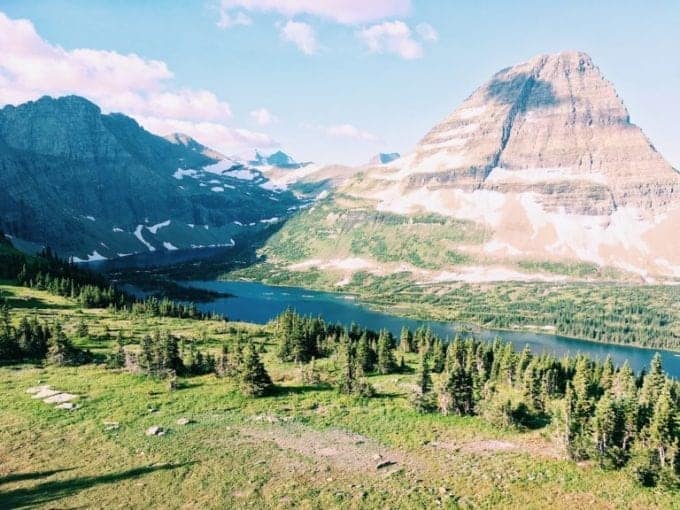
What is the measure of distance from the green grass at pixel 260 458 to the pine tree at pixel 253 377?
6.81ft

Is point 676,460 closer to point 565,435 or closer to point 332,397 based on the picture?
point 565,435

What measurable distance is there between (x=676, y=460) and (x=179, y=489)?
52716 millimetres

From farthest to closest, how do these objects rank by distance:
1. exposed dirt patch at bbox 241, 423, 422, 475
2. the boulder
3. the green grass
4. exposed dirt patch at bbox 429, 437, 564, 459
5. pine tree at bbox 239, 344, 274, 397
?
pine tree at bbox 239, 344, 274, 397 < the boulder < exposed dirt patch at bbox 429, 437, 564, 459 < exposed dirt patch at bbox 241, 423, 422, 475 < the green grass

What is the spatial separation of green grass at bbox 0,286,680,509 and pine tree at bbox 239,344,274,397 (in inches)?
81.8

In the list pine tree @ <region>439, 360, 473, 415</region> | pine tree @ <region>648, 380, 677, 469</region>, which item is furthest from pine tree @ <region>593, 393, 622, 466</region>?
pine tree @ <region>439, 360, 473, 415</region>

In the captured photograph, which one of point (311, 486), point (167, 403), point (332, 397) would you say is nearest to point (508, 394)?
point (332, 397)

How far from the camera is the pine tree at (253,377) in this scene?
74.9 meters

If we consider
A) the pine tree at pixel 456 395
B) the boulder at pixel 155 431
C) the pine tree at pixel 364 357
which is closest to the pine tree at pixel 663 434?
the pine tree at pixel 456 395

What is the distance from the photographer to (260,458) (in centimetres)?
5409

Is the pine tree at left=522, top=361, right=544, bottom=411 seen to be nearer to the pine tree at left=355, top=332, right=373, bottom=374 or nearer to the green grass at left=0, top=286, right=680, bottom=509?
the green grass at left=0, top=286, right=680, bottom=509

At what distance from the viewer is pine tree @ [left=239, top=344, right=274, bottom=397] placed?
246ft

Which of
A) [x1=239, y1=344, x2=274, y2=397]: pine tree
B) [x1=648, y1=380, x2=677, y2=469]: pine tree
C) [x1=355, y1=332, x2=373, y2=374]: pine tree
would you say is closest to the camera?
[x1=648, y1=380, x2=677, y2=469]: pine tree

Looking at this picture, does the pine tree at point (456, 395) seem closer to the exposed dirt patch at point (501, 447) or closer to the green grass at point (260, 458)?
the green grass at point (260, 458)

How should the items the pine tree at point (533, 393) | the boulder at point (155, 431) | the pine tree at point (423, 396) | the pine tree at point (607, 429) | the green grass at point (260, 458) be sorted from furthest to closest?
the pine tree at point (533, 393) < the pine tree at point (423, 396) < the boulder at point (155, 431) < the pine tree at point (607, 429) < the green grass at point (260, 458)
